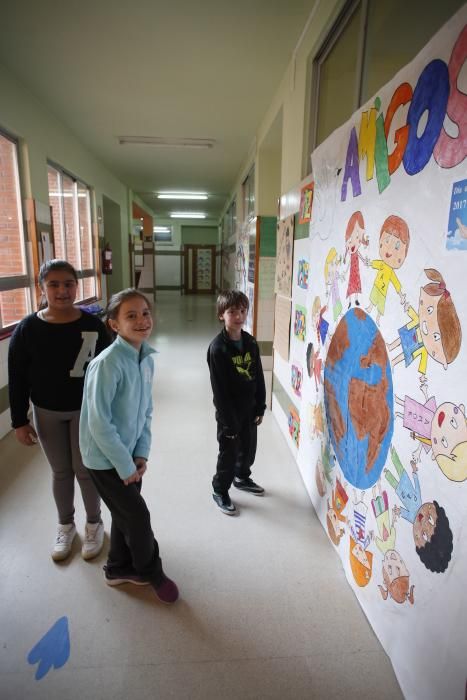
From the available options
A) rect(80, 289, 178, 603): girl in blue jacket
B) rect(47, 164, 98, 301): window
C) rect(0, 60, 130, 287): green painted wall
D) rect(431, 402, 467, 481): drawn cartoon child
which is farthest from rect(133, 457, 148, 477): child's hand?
rect(47, 164, 98, 301): window

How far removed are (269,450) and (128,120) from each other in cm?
415

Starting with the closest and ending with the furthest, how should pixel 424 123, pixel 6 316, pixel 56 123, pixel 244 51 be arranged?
pixel 424 123 → pixel 244 51 → pixel 6 316 → pixel 56 123

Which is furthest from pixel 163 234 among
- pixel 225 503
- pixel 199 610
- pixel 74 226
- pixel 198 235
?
pixel 199 610

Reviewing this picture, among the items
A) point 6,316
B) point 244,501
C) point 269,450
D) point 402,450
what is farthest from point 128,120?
point 402,450

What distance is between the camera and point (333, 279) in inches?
76.8

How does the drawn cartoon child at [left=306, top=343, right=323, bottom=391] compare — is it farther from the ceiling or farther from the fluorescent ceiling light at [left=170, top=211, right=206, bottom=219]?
the fluorescent ceiling light at [left=170, top=211, right=206, bottom=219]

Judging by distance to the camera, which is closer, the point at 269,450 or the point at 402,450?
the point at 402,450

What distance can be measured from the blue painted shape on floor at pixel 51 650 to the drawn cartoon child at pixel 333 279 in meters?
1.82

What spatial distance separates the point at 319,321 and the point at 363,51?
1.38m

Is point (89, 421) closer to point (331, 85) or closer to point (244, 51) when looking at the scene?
point (331, 85)

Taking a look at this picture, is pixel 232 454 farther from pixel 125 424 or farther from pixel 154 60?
pixel 154 60

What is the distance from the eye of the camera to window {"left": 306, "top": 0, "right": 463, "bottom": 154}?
5.09 ft

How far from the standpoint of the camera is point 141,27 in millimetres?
2707

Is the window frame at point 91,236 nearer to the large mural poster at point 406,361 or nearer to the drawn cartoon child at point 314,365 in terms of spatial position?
the drawn cartoon child at point 314,365
